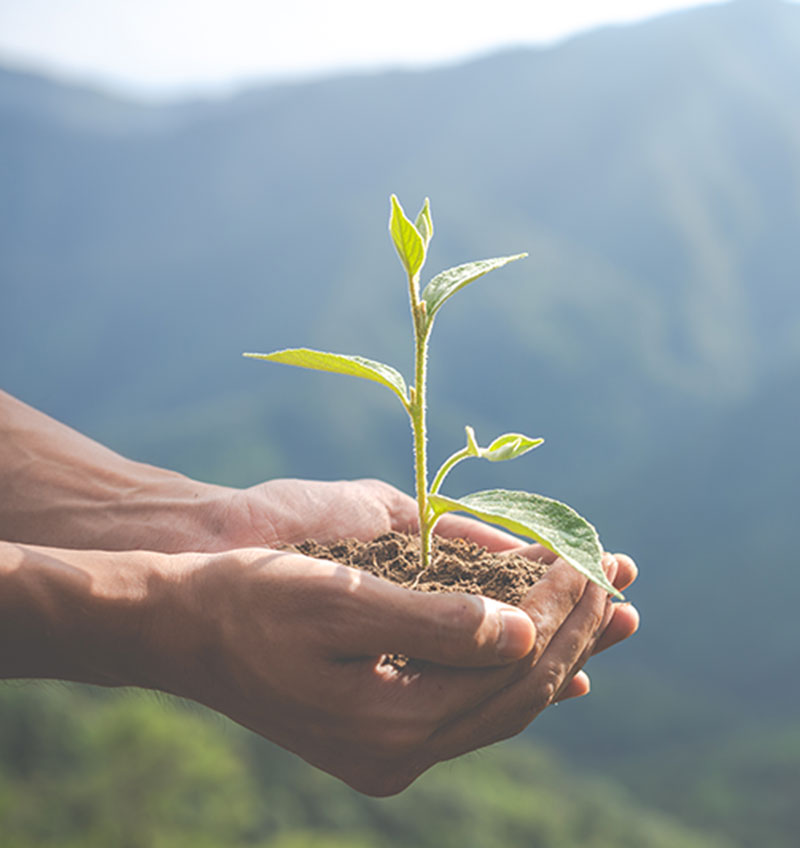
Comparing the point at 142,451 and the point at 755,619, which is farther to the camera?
the point at 142,451

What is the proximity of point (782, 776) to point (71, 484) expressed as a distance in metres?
46.0

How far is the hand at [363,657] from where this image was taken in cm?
155

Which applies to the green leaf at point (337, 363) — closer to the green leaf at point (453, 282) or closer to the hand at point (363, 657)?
the green leaf at point (453, 282)

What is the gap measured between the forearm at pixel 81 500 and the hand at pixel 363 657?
758 millimetres

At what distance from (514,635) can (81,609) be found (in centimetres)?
96

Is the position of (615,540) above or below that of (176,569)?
below

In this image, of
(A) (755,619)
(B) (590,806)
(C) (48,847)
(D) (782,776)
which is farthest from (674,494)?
(C) (48,847)

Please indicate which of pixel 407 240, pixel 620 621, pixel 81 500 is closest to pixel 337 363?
pixel 407 240

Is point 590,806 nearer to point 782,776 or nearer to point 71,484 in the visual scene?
point 782,776

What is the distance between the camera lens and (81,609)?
1.67m

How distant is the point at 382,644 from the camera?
1.56m

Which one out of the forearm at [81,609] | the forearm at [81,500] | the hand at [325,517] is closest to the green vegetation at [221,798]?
the forearm at [81,500]

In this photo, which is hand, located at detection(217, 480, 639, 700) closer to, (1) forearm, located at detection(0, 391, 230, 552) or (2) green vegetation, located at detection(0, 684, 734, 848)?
(1) forearm, located at detection(0, 391, 230, 552)

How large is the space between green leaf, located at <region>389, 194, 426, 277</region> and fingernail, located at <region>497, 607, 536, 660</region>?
88 cm
